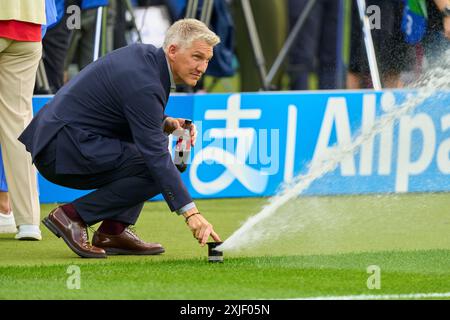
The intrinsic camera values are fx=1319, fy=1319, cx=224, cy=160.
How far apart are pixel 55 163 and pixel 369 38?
4045 millimetres

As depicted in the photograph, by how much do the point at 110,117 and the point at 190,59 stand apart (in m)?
0.55

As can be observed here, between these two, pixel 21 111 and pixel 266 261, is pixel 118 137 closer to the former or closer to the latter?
pixel 21 111

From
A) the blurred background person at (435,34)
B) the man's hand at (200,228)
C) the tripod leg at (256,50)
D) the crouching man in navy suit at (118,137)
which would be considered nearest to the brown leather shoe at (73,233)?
the crouching man in navy suit at (118,137)

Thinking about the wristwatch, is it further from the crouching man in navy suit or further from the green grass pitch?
the crouching man in navy suit

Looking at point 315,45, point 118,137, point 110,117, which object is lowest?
point 118,137

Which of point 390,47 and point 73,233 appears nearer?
point 73,233

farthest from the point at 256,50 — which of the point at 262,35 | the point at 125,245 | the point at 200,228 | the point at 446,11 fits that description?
the point at 200,228

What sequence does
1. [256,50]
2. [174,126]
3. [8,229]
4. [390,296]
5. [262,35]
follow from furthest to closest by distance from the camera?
[262,35]
[256,50]
[8,229]
[174,126]
[390,296]

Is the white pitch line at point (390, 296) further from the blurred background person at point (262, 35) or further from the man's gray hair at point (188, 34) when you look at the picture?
the blurred background person at point (262, 35)

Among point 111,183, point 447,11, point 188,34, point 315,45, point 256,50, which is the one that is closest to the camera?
point 188,34

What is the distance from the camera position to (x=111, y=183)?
6.98 metres

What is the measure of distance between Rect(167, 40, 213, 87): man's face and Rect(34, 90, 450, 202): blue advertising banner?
107 inches

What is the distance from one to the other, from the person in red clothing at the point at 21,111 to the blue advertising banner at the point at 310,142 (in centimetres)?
197
